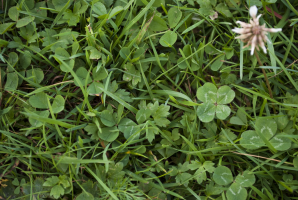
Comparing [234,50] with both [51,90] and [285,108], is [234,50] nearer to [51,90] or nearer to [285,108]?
[285,108]

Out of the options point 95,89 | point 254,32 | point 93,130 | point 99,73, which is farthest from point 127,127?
point 254,32

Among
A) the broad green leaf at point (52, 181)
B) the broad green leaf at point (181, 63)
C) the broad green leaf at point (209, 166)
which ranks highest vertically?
the broad green leaf at point (181, 63)

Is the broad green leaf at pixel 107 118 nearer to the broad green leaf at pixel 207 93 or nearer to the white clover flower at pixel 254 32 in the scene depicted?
the broad green leaf at pixel 207 93

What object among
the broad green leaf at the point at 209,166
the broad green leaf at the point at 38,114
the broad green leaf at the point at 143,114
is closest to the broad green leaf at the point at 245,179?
the broad green leaf at the point at 209,166

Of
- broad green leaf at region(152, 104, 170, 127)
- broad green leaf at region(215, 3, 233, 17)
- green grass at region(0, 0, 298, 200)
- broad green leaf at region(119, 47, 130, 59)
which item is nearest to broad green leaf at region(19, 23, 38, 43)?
green grass at region(0, 0, 298, 200)

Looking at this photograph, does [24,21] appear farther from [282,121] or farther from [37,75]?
[282,121]

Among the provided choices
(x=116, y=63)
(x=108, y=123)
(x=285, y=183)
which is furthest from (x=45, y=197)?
(x=285, y=183)
